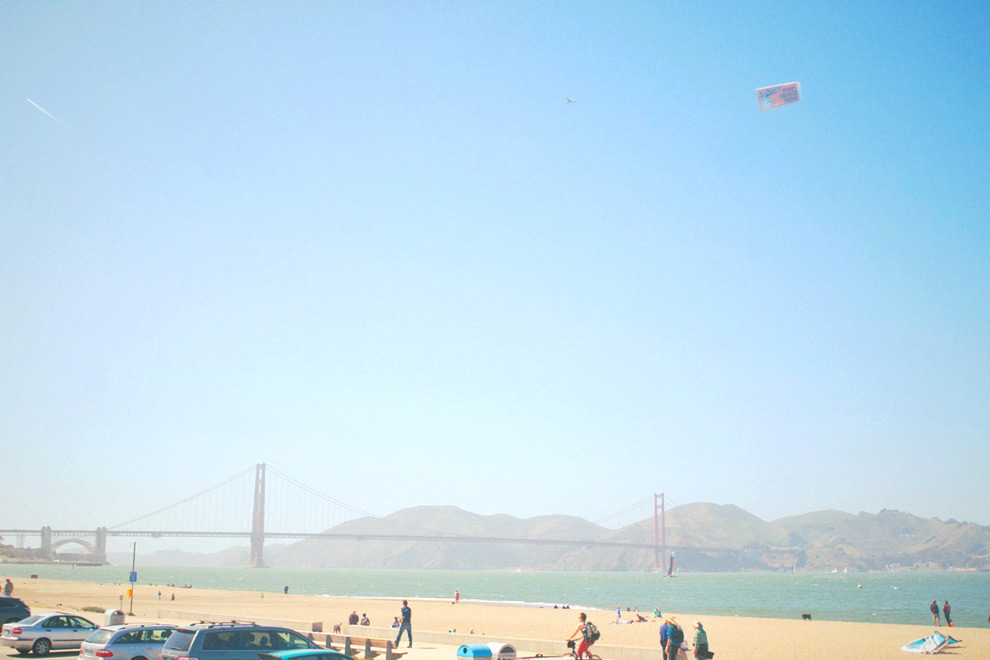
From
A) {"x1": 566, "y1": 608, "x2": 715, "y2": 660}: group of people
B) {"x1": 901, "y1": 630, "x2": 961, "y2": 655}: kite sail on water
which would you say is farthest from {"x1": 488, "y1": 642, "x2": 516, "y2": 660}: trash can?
{"x1": 901, "y1": 630, "x2": 961, "y2": 655}: kite sail on water

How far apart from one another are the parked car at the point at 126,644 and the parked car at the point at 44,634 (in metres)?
3.79

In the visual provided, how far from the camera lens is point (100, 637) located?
16.1 metres

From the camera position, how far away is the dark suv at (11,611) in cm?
2244

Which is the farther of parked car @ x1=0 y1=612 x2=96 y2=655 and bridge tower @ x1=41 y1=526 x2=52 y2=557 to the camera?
bridge tower @ x1=41 y1=526 x2=52 y2=557

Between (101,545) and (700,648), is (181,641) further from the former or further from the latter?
(101,545)

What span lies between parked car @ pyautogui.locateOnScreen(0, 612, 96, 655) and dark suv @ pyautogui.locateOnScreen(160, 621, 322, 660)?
7939mm

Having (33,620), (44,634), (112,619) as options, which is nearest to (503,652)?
(44,634)

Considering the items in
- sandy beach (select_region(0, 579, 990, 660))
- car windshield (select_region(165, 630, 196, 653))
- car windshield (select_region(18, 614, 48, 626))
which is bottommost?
sandy beach (select_region(0, 579, 990, 660))

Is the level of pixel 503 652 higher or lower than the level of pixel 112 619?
higher

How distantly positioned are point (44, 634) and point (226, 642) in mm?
9332

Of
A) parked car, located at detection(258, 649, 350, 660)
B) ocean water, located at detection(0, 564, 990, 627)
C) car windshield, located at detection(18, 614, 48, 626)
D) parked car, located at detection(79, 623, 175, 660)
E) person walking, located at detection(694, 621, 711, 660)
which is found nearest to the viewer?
parked car, located at detection(258, 649, 350, 660)

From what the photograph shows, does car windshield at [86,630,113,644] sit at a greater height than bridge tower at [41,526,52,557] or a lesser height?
greater

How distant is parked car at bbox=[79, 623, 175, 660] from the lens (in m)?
15.6

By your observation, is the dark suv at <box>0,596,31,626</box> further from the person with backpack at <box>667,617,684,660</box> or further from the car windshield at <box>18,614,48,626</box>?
the person with backpack at <box>667,617,684,660</box>
